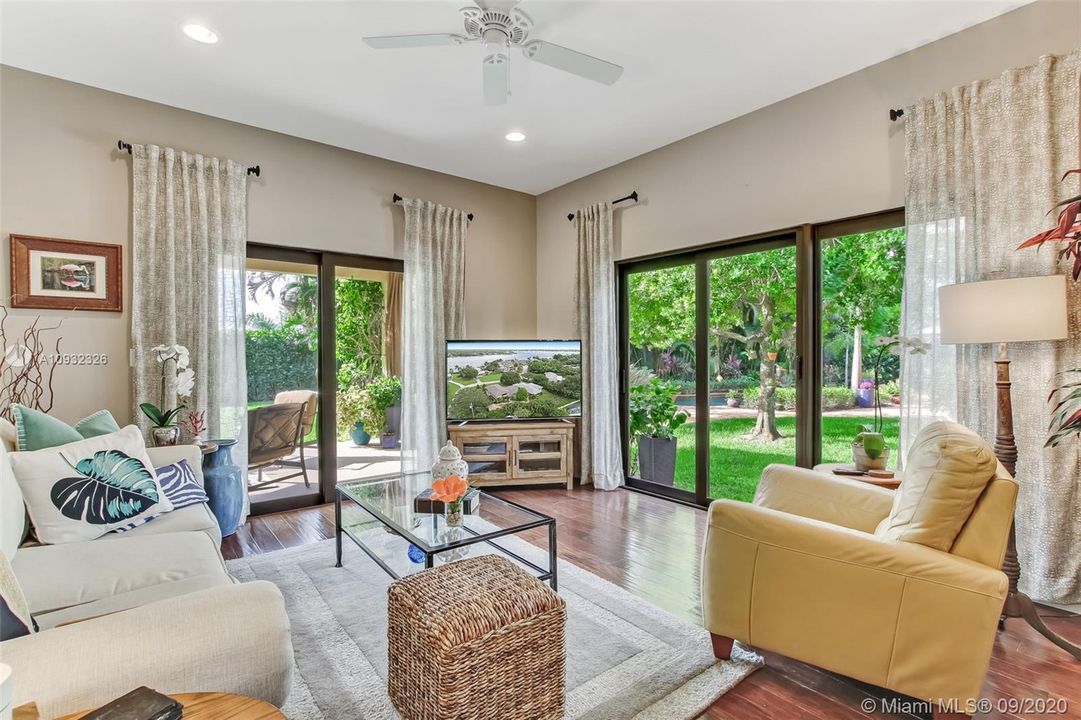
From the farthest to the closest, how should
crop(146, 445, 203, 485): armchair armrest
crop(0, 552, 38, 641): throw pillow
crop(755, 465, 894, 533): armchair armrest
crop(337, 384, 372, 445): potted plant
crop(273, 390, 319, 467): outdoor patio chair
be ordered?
1. crop(337, 384, 372, 445): potted plant
2. crop(273, 390, 319, 467): outdoor patio chair
3. crop(146, 445, 203, 485): armchair armrest
4. crop(755, 465, 894, 533): armchair armrest
5. crop(0, 552, 38, 641): throw pillow

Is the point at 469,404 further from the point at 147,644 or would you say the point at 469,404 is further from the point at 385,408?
the point at 147,644

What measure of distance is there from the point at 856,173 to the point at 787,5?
1.05m

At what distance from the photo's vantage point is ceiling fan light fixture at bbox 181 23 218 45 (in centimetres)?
248

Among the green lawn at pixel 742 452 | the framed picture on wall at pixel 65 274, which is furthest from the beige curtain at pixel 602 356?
the framed picture on wall at pixel 65 274

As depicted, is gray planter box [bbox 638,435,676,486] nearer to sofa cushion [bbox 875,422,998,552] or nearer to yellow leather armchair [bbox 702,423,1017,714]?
yellow leather armchair [bbox 702,423,1017,714]

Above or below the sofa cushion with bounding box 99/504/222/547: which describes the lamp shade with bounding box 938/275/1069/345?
above

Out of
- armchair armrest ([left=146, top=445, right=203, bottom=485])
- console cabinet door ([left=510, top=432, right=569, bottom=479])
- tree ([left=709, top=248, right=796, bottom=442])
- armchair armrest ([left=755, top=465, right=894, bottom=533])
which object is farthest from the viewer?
console cabinet door ([left=510, top=432, right=569, bottom=479])

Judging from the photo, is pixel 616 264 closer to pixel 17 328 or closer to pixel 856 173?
pixel 856 173

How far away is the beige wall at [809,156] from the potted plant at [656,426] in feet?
3.80

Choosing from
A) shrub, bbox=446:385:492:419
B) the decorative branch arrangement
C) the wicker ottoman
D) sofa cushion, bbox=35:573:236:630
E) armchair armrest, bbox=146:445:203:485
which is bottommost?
the wicker ottoman

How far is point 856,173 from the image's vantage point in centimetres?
295

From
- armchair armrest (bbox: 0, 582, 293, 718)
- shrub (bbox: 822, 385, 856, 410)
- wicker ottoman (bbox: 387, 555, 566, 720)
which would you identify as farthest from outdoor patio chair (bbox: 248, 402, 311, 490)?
shrub (bbox: 822, 385, 856, 410)

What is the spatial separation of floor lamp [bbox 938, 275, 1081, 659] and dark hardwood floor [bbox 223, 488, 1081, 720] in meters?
0.16

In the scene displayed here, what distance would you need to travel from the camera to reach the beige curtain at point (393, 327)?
4.38 meters
